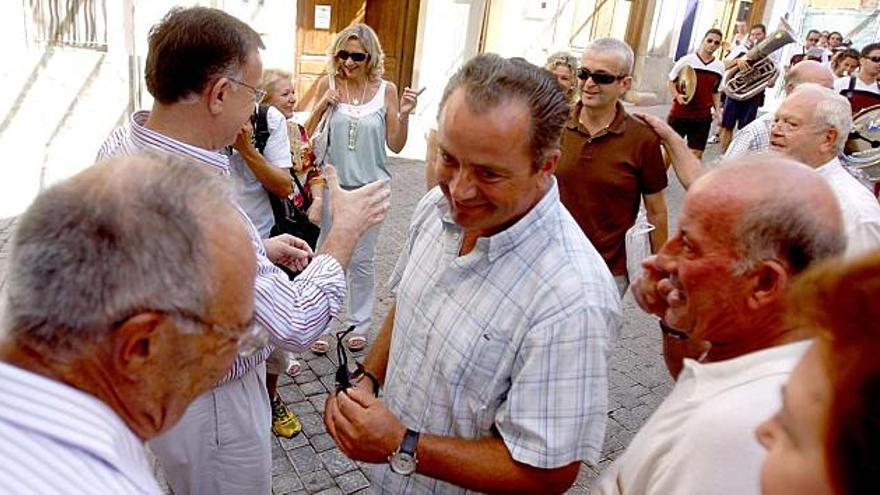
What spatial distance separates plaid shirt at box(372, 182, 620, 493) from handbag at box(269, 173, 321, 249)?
1510 millimetres

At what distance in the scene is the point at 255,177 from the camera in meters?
3.12

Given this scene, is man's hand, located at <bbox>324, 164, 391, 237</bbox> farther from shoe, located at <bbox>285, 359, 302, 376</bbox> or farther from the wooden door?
the wooden door

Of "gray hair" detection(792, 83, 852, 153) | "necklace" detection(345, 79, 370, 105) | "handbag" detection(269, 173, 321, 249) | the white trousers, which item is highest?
"gray hair" detection(792, 83, 852, 153)

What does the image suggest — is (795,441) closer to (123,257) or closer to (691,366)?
(691,366)

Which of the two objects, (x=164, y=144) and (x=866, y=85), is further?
(x=866, y=85)

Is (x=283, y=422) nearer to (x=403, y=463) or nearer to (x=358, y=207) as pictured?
(x=358, y=207)

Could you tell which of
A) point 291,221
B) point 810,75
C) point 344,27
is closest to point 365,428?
point 291,221

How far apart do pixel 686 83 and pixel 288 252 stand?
787 cm

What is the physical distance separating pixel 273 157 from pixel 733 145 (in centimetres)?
341

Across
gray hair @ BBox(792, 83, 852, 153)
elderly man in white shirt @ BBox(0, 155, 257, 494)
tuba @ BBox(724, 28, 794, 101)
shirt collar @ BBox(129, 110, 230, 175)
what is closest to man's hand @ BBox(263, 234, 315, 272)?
shirt collar @ BBox(129, 110, 230, 175)

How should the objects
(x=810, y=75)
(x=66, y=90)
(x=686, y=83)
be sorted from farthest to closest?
(x=686, y=83) < (x=66, y=90) < (x=810, y=75)

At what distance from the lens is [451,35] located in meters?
10.5

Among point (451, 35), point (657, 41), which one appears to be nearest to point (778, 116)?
point (451, 35)

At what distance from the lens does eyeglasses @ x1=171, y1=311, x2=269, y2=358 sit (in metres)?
0.98
